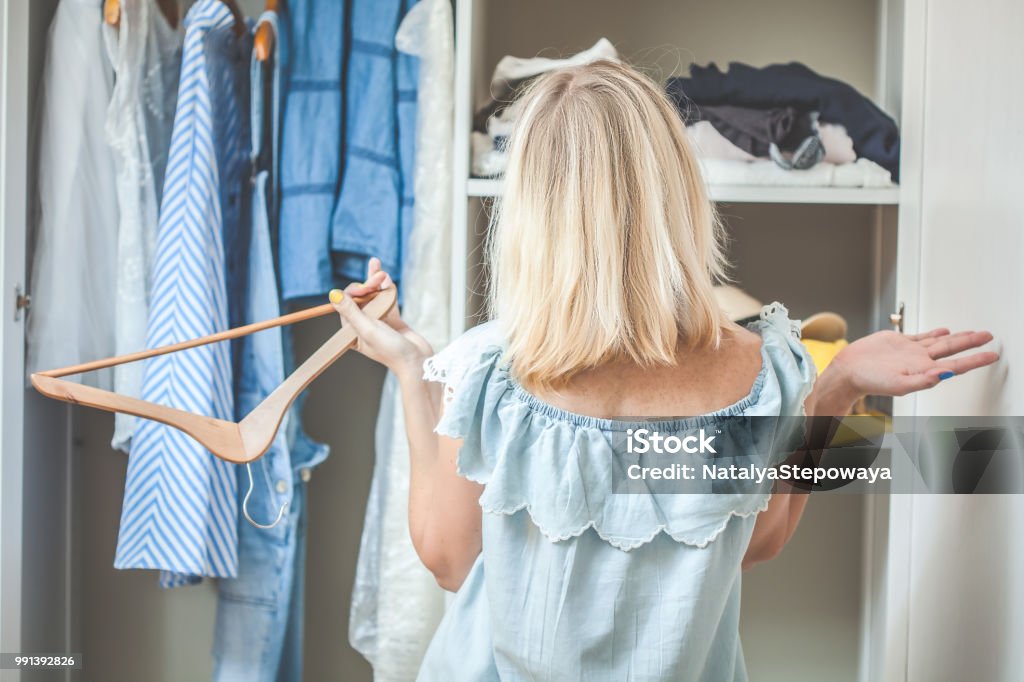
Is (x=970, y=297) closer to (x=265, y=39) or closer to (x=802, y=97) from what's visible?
(x=802, y=97)

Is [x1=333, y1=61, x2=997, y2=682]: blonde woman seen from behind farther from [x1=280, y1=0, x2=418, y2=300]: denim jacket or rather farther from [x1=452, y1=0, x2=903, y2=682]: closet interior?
[x1=452, y1=0, x2=903, y2=682]: closet interior

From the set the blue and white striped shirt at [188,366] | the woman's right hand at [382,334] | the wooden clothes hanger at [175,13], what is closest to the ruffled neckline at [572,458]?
the woman's right hand at [382,334]

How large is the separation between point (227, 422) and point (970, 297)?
0.89m

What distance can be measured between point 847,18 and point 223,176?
116 centimetres

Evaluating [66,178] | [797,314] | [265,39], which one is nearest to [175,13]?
[265,39]

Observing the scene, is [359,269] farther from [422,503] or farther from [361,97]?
[422,503]

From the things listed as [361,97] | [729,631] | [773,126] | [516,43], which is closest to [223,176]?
[361,97]

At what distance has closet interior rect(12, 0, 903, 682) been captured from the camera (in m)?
1.79

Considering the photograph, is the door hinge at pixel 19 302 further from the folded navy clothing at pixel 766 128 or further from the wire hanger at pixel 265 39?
the folded navy clothing at pixel 766 128

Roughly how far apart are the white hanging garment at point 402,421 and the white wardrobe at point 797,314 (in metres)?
0.05

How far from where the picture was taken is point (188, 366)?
1.48 meters

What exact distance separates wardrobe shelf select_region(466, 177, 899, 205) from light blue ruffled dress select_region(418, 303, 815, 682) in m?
0.53

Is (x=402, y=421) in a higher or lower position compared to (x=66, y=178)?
lower

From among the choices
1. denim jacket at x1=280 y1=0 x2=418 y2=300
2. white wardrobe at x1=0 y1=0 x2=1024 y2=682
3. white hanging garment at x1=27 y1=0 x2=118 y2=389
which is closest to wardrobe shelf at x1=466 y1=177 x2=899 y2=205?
white wardrobe at x1=0 y1=0 x2=1024 y2=682
